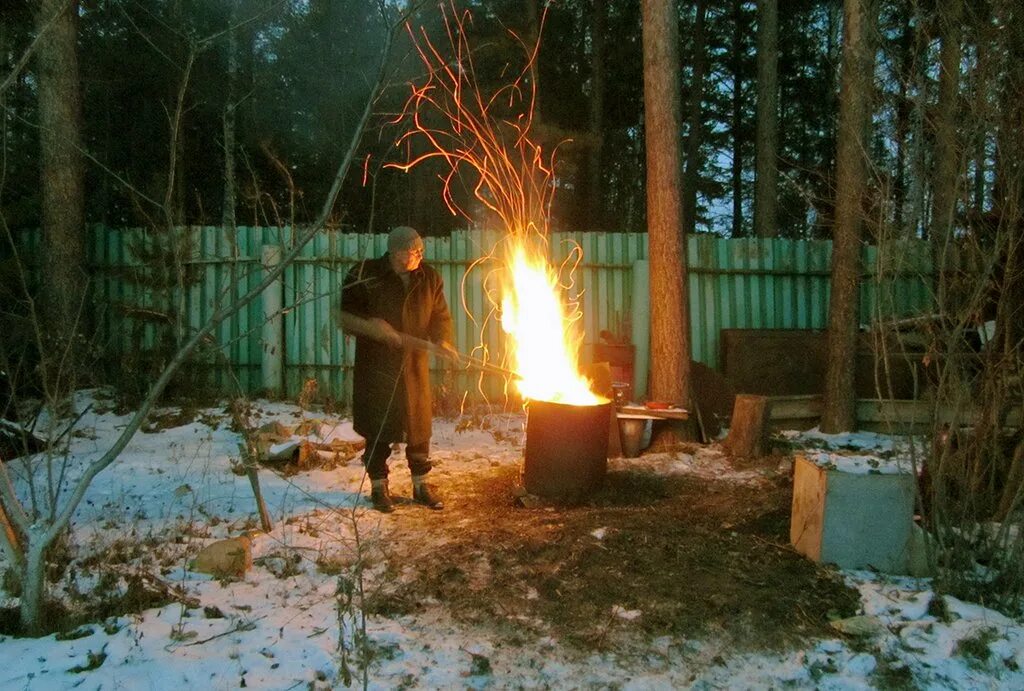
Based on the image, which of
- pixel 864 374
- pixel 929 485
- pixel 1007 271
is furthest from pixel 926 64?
pixel 864 374

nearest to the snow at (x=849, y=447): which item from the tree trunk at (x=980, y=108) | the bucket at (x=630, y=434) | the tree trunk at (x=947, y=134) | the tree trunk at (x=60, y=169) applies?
the bucket at (x=630, y=434)

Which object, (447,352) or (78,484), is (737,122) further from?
(78,484)

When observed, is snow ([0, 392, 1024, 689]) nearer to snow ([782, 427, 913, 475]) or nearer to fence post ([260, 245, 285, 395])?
snow ([782, 427, 913, 475])

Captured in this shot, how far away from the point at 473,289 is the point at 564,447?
4.52 m

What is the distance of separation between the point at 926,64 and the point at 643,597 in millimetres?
3620

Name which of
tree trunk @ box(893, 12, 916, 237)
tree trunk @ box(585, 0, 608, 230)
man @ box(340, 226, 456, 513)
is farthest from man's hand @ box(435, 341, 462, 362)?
tree trunk @ box(585, 0, 608, 230)

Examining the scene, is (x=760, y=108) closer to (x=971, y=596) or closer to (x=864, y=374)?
(x=864, y=374)

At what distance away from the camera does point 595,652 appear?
3.60m

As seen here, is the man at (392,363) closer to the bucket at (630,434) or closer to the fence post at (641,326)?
the bucket at (630,434)

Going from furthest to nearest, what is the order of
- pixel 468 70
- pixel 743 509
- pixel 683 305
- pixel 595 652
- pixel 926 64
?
pixel 468 70, pixel 683 305, pixel 743 509, pixel 926 64, pixel 595 652

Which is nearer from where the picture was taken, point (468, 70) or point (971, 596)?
point (971, 596)

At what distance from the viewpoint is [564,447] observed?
5.82m

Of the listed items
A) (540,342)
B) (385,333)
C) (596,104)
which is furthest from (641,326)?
(596,104)

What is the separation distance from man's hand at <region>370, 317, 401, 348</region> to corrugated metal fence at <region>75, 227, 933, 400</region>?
173 inches
